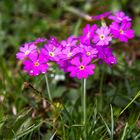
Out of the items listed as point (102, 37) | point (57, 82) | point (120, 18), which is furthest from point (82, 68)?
point (57, 82)

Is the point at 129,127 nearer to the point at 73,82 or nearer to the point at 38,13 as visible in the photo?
the point at 73,82

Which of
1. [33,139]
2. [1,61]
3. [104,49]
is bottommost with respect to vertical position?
[33,139]

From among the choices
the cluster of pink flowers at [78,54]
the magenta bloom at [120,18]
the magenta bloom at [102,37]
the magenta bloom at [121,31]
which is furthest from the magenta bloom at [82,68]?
the magenta bloom at [120,18]

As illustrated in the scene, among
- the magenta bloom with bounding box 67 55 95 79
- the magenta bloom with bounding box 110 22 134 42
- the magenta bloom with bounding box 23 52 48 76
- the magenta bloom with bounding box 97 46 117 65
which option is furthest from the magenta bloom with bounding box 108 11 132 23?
the magenta bloom with bounding box 23 52 48 76

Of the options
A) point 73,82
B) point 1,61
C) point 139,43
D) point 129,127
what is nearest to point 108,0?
point 139,43

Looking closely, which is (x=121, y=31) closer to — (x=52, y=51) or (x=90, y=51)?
(x=90, y=51)
